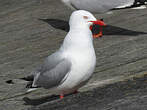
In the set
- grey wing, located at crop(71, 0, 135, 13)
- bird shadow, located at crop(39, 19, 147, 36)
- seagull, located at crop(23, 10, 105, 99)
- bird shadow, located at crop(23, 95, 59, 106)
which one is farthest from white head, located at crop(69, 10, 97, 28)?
grey wing, located at crop(71, 0, 135, 13)

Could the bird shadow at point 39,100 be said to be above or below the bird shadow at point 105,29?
above

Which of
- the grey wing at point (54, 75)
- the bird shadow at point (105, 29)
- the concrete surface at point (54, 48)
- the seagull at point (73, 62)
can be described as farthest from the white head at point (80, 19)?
the bird shadow at point (105, 29)

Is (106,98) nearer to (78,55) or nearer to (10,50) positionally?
(78,55)

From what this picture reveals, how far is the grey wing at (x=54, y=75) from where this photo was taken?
4703 mm

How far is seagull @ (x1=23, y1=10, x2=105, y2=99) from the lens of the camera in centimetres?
461

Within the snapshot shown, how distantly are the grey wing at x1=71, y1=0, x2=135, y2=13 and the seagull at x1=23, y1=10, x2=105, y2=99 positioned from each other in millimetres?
4325

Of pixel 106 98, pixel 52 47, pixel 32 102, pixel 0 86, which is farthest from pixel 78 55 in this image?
pixel 52 47

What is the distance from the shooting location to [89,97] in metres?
4.46

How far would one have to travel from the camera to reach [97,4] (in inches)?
361

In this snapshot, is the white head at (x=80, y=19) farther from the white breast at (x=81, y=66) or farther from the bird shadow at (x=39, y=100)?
the bird shadow at (x=39, y=100)

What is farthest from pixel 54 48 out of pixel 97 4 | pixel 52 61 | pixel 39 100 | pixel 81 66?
pixel 81 66

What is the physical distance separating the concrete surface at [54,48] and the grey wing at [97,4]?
44 centimetres

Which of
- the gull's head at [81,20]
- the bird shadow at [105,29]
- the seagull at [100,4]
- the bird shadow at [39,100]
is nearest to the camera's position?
the gull's head at [81,20]

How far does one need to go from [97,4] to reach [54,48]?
1.66 m
